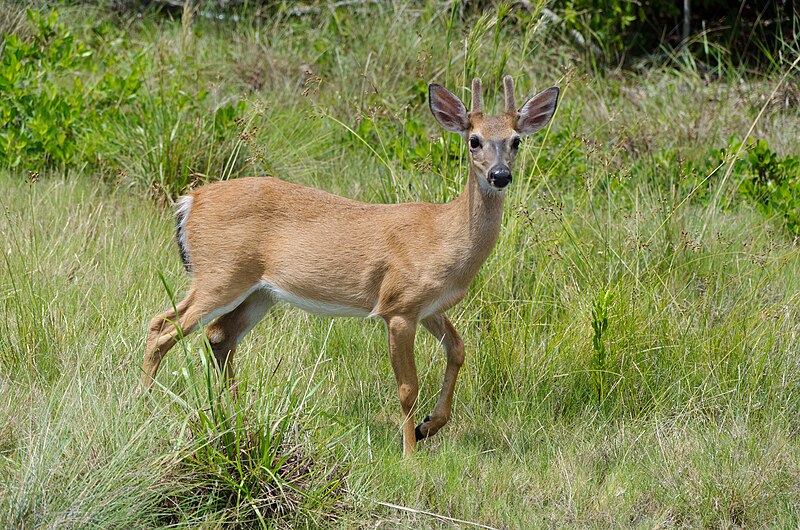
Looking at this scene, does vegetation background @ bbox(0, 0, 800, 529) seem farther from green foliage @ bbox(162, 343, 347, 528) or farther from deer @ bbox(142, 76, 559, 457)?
deer @ bbox(142, 76, 559, 457)

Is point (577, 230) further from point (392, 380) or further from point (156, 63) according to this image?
point (156, 63)

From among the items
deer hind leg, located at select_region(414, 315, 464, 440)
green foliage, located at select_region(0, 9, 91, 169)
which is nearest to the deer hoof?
deer hind leg, located at select_region(414, 315, 464, 440)

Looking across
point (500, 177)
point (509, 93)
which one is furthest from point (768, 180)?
point (500, 177)

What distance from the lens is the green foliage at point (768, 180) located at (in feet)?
25.0

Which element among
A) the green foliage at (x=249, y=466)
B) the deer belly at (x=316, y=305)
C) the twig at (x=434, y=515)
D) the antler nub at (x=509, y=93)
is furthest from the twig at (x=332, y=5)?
the twig at (x=434, y=515)

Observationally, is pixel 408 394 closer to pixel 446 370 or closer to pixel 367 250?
pixel 446 370

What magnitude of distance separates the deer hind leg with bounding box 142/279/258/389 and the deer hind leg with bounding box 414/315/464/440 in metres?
0.95

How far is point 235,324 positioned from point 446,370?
1109mm

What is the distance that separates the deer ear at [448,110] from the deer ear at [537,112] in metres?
0.26

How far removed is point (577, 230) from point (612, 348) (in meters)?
1.28

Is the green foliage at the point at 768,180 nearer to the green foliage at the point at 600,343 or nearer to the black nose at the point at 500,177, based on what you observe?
the green foliage at the point at 600,343

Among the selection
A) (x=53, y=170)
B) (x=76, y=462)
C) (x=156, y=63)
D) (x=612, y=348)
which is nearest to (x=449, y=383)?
(x=612, y=348)

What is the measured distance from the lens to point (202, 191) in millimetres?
5699

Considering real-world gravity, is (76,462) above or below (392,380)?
above
